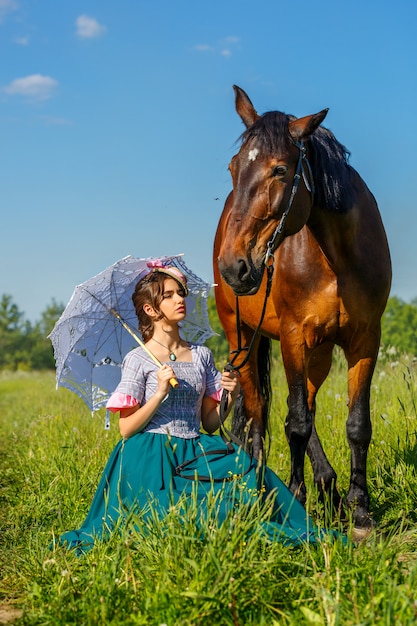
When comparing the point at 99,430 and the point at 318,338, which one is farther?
the point at 99,430

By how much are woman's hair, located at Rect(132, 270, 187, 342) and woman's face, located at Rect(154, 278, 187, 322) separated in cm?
2

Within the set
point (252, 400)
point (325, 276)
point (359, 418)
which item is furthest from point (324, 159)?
point (252, 400)

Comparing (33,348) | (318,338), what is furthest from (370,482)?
(33,348)

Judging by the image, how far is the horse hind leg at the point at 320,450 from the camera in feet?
17.5

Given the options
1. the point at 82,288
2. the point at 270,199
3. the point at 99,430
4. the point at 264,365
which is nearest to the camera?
the point at 270,199

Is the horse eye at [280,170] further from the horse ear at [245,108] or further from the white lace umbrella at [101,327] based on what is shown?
the white lace umbrella at [101,327]

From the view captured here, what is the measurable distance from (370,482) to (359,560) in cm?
248

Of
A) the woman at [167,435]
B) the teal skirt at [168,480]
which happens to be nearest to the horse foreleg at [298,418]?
the woman at [167,435]

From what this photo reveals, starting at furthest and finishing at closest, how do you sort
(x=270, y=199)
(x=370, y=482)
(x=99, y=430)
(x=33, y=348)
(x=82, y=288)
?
(x=33, y=348), (x=99, y=430), (x=370, y=482), (x=82, y=288), (x=270, y=199)

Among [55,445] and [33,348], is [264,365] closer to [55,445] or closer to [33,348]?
[55,445]

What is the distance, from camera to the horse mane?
4.34 metres

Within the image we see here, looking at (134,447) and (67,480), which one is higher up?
(134,447)

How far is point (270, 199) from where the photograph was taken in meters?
4.20

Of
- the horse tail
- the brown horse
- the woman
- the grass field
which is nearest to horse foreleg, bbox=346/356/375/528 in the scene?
the brown horse
